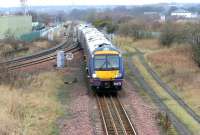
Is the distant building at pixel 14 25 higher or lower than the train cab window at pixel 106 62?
lower

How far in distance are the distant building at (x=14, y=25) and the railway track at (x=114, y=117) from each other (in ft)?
148

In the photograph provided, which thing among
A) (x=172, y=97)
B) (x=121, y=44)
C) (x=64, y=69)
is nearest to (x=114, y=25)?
(x=121, y=44)

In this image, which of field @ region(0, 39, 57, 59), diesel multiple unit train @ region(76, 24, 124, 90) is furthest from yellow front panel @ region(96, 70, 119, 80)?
field @ region(0, 39, 57, 59)

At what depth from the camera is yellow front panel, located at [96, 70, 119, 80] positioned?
1120 inches

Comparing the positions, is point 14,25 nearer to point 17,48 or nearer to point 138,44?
point 17,48

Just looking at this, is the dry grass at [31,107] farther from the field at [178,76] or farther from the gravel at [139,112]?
the field at [178,76]

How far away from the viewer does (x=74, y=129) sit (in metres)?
21.4

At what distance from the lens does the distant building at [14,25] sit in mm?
74106

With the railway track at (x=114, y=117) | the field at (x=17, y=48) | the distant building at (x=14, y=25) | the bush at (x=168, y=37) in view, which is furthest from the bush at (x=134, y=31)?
the railway track at (x=114, y=117)

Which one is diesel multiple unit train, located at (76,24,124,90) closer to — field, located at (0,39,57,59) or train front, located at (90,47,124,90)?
train front, located at (90,47,124,90)

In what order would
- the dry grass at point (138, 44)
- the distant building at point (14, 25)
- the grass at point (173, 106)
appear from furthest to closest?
the distant building at point (14, 25)
the dry grass at point (138, 44)
the grass at point (173, 106)

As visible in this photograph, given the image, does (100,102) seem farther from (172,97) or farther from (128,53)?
(128,53)

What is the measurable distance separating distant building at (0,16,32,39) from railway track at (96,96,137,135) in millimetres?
45215

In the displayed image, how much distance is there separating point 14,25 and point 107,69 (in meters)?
52.3
